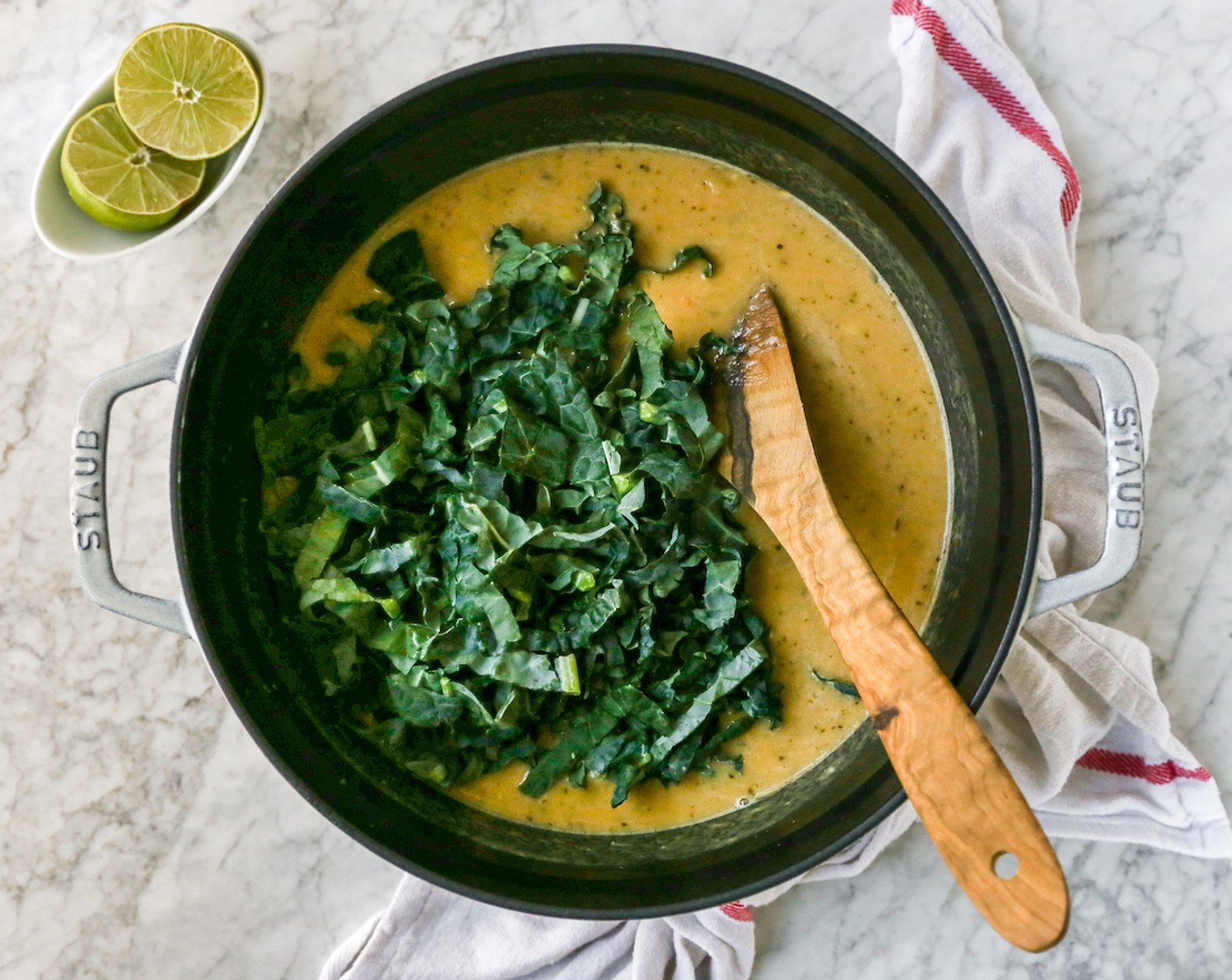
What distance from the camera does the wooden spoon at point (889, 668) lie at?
1448mm

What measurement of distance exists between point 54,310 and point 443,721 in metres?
1.08

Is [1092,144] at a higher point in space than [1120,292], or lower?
higher

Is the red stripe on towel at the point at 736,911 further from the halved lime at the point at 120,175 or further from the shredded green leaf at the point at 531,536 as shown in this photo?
the halved lime at the point at 120,175

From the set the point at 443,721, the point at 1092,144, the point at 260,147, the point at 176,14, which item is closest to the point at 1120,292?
the point at 1092,144

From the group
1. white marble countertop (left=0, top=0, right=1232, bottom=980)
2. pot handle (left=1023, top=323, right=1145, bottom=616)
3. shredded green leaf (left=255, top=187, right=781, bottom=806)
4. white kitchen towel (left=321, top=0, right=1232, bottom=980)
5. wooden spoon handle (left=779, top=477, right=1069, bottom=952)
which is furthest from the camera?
white marble countertop (left=0, top=0, right=1232, bottom=980)

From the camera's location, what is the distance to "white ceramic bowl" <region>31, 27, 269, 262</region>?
2086 mm

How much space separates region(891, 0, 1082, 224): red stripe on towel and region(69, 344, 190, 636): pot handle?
1.45 m

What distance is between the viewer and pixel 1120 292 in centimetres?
217

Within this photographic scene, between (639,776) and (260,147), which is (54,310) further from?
(639,776)

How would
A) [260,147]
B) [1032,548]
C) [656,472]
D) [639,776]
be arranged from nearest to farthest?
1. [1032,548]
2. [656,472]
3. [639,776]
4. [260,147]

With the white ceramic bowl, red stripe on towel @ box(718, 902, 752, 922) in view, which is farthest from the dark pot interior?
the white ceramic bowl

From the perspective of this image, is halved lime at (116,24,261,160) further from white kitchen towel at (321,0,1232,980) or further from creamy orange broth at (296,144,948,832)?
white kitchen towel at (321,0,1232,980)

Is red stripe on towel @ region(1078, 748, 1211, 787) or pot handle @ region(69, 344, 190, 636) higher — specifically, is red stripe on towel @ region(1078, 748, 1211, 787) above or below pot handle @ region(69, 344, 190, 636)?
below

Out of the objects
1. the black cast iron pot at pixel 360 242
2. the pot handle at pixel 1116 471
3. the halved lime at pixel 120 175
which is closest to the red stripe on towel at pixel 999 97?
the black cast iron pot at pixel 360 242
